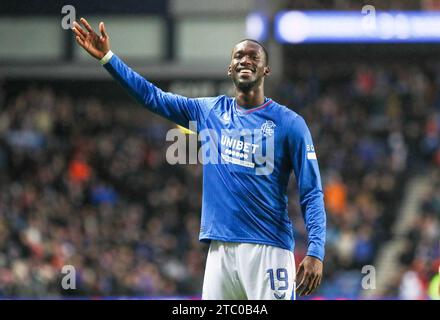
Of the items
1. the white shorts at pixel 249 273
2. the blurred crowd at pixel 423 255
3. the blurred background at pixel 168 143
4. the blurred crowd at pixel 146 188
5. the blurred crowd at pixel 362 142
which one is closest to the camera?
the white shorts at pixel 249 273

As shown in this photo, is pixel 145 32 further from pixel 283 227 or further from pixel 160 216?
pixel 283 227

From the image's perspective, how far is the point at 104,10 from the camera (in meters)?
22.0

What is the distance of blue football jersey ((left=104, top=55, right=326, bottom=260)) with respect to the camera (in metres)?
6.22

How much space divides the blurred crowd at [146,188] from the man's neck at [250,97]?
9.16m

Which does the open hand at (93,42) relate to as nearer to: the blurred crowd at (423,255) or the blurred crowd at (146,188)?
the blurred crowd at (146,188)

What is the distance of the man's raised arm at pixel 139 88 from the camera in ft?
21.3

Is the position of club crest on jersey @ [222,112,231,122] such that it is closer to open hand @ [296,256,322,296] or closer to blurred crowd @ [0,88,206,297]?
open hand @ [296,256,322,296]

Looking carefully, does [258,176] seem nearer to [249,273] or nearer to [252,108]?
[252,108]

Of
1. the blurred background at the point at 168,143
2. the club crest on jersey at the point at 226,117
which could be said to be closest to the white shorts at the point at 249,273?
the club crest on jersey at the point at 226,117

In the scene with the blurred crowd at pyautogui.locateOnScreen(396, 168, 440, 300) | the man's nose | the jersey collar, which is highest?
the man's nose

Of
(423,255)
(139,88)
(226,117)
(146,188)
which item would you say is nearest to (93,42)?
(139,88)

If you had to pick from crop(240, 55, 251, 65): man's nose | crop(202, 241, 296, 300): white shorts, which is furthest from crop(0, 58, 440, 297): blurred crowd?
crop(240, 55, 251, 65): man's nose

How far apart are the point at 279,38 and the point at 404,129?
3.90 m

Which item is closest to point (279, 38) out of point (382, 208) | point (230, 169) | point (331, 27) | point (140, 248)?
point (331, 27)
